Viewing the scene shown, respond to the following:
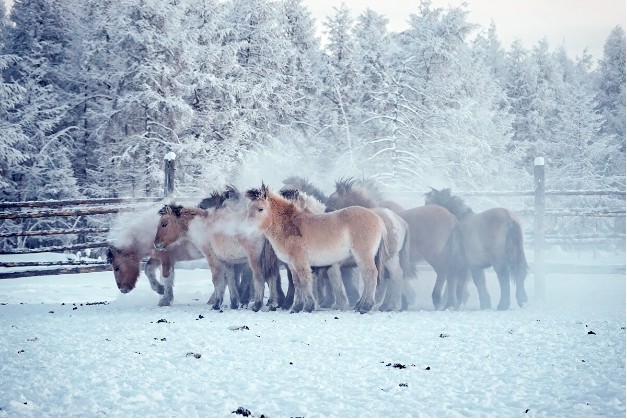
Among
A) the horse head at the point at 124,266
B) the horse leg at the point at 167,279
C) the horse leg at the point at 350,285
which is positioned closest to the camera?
the horse leg at the point at 167,279

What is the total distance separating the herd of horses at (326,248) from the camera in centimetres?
714

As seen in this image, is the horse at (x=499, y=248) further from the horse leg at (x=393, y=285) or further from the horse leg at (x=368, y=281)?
the horse leg at (x=368, y=281)

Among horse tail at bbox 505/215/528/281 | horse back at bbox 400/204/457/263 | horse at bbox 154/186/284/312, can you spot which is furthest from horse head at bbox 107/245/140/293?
horse tail at bbox 505/215/528/281

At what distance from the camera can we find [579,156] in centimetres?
2639

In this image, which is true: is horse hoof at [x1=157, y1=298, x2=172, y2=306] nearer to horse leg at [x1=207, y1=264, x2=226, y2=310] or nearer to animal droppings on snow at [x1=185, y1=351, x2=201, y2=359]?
horse leg at [x1=207, y1=264, x2=226, y2=310]

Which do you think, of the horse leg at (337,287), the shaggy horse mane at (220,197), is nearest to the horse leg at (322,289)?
the horse leg at (337,287)

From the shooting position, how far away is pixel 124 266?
8547 millimetres

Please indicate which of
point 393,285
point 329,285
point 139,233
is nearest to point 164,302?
point 139,233

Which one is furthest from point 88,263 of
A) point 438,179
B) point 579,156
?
point 579,156

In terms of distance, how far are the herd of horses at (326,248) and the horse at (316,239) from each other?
13 millimetres

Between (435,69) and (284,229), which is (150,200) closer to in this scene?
(284,229)

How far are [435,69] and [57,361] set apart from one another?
63.4 feet

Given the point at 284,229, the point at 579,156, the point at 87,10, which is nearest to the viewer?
the point at 284,229

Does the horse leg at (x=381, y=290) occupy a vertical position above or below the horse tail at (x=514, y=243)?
below
